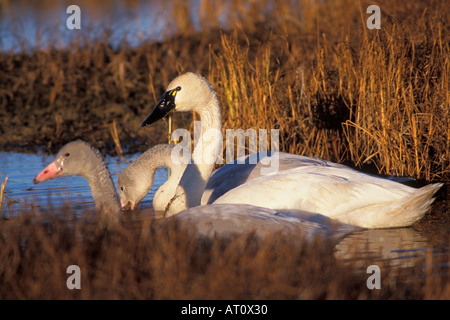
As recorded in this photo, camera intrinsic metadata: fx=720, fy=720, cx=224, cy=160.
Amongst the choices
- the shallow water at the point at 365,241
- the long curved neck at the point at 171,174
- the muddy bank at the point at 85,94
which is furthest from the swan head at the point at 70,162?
the muddy bank at the point at 85,94

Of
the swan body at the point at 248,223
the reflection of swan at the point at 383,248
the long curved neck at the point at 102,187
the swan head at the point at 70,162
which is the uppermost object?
the swan head at the point at 70,162

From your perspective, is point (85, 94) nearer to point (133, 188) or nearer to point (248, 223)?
point (133, 188)

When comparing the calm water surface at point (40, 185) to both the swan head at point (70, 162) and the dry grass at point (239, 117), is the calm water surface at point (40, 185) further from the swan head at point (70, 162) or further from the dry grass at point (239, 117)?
the dry grass at point (239, 117)

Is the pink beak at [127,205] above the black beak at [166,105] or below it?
below

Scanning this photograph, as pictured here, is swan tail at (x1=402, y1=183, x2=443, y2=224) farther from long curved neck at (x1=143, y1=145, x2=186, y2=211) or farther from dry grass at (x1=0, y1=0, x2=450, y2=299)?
long curved neck at (x1=143, y1=145, x2=186, y2=211)

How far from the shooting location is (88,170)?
16.3 ft

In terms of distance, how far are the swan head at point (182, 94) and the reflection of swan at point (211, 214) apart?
0.96 metres

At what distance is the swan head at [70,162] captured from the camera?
488 centimetres

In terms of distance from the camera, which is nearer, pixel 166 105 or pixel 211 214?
pixel 211 214

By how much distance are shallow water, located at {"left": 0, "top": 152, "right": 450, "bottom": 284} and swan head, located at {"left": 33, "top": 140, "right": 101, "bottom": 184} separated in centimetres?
17

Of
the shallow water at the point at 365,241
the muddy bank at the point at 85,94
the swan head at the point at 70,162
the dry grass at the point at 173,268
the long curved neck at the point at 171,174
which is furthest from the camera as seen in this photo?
→ the muddy bank at the point at 85,94

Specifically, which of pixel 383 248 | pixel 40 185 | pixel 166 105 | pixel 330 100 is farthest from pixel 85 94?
pixel 383 248

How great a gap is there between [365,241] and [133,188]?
2.29 meters
